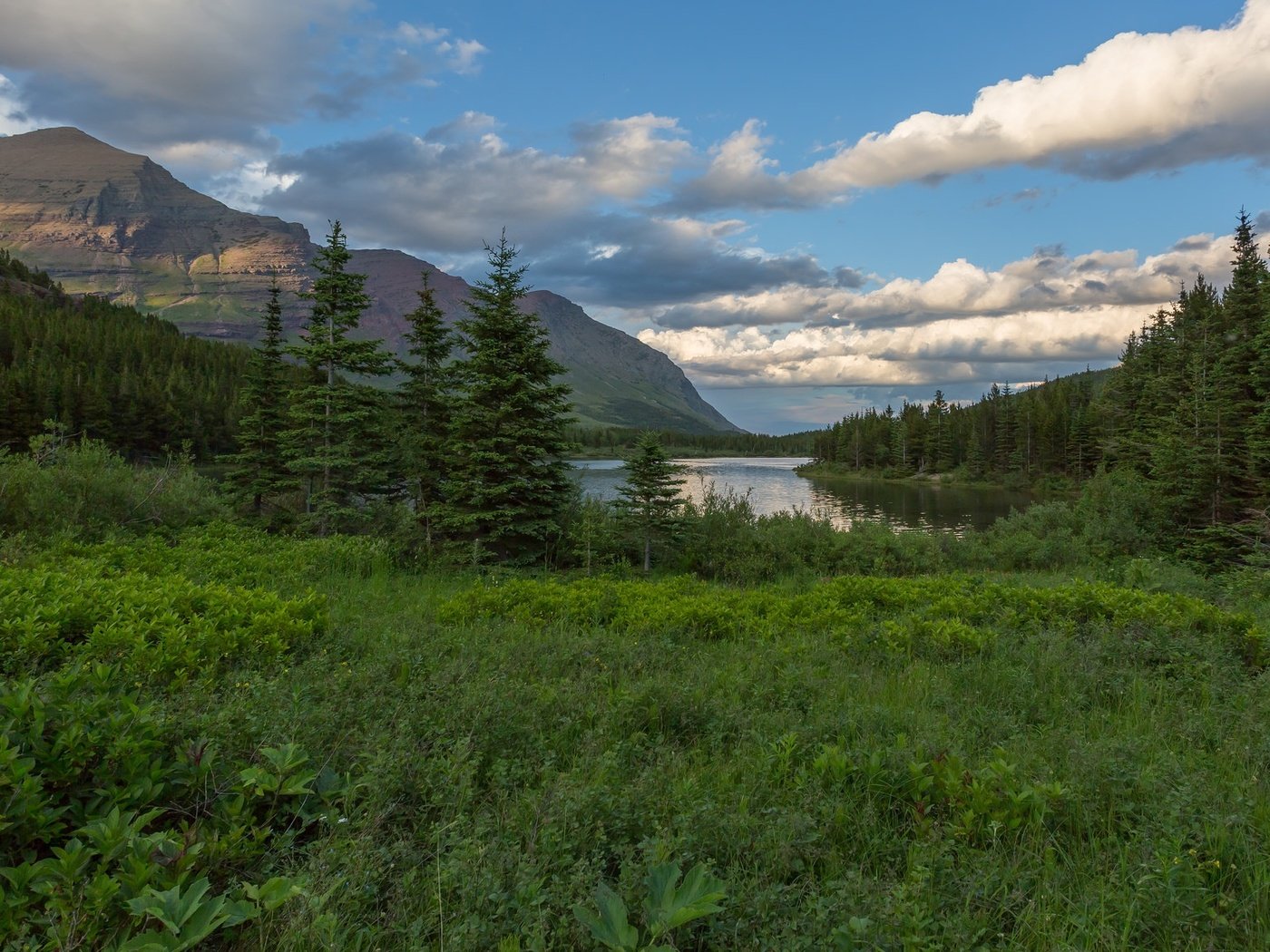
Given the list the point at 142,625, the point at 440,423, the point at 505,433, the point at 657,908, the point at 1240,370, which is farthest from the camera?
the point at 1240,370

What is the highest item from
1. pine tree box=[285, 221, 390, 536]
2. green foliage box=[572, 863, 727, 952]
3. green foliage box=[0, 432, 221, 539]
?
pine tree box=[285, 221, 390, 536]

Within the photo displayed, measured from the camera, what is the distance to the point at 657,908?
2221mm

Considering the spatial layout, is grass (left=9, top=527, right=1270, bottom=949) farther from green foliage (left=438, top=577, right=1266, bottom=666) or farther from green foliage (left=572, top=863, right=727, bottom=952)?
green foliage (left=572, top=863, right=727, bottom=952)

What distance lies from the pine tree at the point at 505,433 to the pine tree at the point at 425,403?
2515 millimetres

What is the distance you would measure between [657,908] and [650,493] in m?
12.3

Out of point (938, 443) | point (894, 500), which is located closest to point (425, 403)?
point (894, 500)

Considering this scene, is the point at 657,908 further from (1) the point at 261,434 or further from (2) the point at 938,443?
(2) the point at 938,443

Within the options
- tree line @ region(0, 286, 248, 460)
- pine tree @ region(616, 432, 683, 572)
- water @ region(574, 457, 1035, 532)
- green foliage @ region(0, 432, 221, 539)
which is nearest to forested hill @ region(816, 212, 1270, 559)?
water @ region(574, 457, 1035, 532)

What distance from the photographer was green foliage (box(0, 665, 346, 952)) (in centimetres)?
206

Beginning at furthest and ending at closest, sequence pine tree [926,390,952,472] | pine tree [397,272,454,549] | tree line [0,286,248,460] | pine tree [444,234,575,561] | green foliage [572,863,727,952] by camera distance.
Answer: pine tree [926,390,952,472] → tree line [0,286,248,460] → pine tree [397,272,454,549] → pine tree [444,234,575,561] → green foliage [572,863,727,952]

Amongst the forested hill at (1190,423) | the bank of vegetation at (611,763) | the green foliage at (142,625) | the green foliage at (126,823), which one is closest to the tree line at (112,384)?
the green foliage at (142,625)

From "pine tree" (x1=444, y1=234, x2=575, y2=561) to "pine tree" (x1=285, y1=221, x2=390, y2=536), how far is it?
3.66 metres

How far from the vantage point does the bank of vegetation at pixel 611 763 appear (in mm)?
2367

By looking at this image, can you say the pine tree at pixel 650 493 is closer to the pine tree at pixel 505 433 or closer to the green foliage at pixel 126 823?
the pine tree at pixel 505 433
